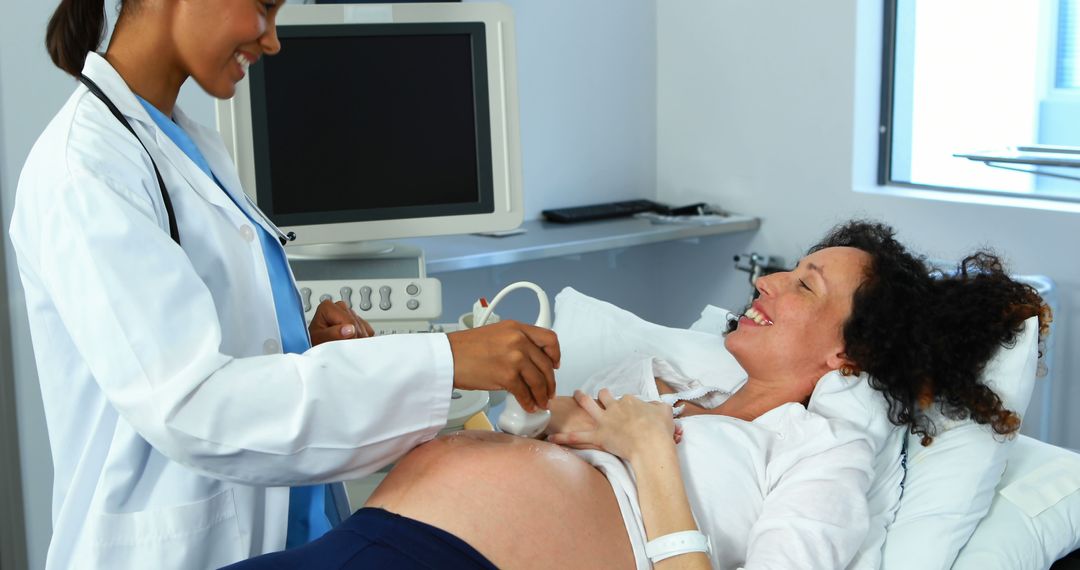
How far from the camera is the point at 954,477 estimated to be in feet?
5.22

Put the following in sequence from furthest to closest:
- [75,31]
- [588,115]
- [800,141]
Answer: [588,115], [800,141], [75,31]

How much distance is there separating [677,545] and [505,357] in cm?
37

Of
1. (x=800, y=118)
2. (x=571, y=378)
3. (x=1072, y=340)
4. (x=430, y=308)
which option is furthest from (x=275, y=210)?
(x=1072, y=340)

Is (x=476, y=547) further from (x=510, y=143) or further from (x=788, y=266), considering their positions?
(x=788, y=266)

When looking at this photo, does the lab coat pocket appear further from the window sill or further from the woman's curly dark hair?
the window sill

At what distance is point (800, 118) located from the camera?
10.1 feet

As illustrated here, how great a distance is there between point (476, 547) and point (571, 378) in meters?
0.86

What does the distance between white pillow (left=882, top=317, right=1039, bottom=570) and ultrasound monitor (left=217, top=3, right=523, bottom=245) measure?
101 centimetres

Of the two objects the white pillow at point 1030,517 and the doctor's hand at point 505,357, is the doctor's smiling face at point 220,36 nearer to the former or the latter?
the doctor's hand at point 505,357

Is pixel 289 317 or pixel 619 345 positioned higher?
pixel 289 317

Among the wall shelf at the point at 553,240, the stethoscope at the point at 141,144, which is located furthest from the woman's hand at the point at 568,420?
the wall shelf at the point at 553,240

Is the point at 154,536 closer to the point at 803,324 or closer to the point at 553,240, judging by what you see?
the point at 803,324

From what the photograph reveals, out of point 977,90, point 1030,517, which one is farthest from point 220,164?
point 977,90

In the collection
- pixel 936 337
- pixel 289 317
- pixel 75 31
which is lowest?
pixel 936 337
